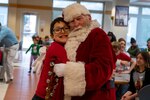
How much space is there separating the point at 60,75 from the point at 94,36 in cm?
30

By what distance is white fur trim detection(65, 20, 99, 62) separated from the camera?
174 centimetres

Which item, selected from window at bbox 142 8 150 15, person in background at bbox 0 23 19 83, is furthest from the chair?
window at bbox 142 8 150 15

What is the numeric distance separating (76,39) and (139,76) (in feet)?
6.53

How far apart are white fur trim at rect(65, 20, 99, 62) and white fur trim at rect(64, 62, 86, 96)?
0.09 m

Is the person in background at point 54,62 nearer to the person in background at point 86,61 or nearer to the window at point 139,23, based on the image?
the person in background at point 86,61

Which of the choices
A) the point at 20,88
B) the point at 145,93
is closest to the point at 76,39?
the point at 145,93

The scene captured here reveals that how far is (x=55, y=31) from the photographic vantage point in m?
1.92

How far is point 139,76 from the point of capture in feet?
11.7

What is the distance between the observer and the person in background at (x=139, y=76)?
3.35 m

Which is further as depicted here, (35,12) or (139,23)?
(139,23)

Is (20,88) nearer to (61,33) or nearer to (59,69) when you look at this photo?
(61,33)

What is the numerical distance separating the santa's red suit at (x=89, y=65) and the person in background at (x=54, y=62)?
0.19 feet

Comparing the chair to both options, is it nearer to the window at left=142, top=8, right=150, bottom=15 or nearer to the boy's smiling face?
the boy's smiling face

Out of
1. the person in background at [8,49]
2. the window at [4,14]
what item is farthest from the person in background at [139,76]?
the window at [4,14]
